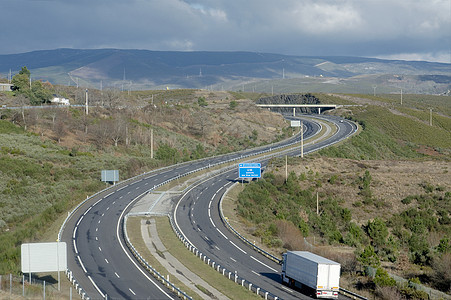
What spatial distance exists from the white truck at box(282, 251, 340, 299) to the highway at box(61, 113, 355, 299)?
7.42 ft

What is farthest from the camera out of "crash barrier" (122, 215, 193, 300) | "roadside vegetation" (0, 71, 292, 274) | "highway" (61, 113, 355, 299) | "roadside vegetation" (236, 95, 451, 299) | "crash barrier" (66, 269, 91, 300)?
"roadside vegetation" (0, 71, 292, 274)

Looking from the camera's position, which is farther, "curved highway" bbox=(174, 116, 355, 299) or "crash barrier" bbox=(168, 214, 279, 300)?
"curved highway" bbox=(174, 116, 355, 299)

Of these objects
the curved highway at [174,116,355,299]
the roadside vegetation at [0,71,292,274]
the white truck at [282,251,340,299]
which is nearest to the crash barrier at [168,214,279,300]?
the curved highway at [174,116,355,299]

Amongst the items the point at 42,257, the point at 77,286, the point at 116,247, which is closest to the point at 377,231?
the point at 116,247

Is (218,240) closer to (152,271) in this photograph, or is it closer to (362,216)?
(152,271)

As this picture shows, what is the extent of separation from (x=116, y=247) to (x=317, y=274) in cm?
2129

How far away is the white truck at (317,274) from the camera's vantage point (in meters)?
36.5

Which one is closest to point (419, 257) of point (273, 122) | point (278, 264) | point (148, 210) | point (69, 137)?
point (278, 264)

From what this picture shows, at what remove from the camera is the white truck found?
36469 mm

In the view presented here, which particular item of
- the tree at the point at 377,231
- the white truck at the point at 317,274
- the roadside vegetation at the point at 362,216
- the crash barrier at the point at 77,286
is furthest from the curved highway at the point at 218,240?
the tree at the point at 377,231

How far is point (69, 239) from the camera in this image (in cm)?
5372

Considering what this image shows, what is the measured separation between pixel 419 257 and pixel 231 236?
56.2 feet

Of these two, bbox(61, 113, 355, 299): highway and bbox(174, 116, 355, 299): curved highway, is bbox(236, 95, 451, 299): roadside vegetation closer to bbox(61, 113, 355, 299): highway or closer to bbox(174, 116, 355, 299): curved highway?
bbox(174, 116, 355, 299): curved highway

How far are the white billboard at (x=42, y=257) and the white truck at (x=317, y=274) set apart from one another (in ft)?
49.0
